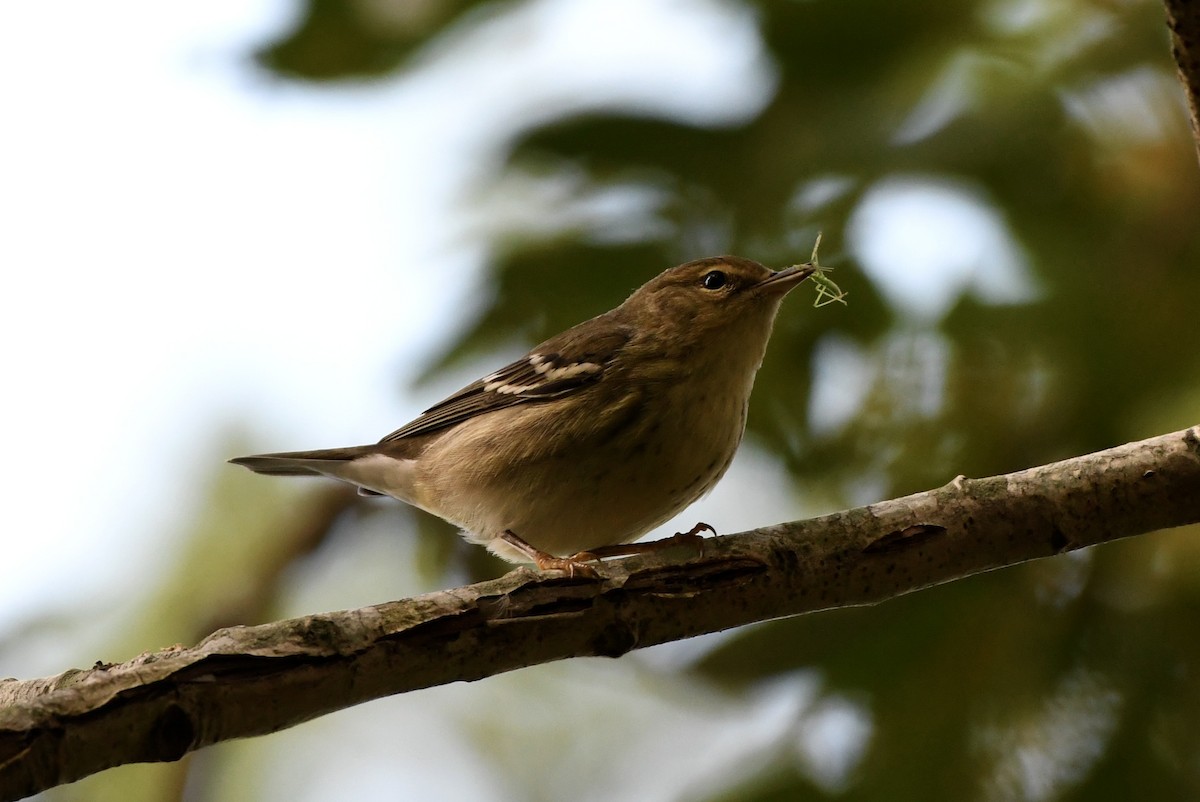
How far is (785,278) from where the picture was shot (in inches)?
177

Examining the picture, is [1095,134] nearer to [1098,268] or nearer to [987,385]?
[1098,268]

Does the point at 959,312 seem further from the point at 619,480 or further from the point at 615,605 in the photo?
the point at 615,605

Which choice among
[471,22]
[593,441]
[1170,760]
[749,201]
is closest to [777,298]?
[749,201]

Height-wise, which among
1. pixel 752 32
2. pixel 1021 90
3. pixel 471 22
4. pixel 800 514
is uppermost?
pixel 471 22

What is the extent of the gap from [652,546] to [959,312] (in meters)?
1.33

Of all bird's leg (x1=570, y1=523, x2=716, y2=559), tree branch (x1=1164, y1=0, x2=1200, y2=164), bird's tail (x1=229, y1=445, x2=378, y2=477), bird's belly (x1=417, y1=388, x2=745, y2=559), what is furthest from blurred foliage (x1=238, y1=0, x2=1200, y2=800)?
bird's tail (x1=229, y1=445, x2=378, y2=477)

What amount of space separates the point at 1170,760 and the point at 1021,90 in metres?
2.20

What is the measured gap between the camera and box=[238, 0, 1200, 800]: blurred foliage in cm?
342

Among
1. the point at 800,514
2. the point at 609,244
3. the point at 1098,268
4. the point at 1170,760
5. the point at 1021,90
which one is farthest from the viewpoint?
the point at 800,514

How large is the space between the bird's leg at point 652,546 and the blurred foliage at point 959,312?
44 cm

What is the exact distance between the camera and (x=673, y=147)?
4008 millimetres

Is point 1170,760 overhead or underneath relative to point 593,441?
underneath

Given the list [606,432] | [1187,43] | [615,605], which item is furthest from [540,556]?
[1187,43]

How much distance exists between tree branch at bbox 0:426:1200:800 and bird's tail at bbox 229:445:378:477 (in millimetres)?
2432
